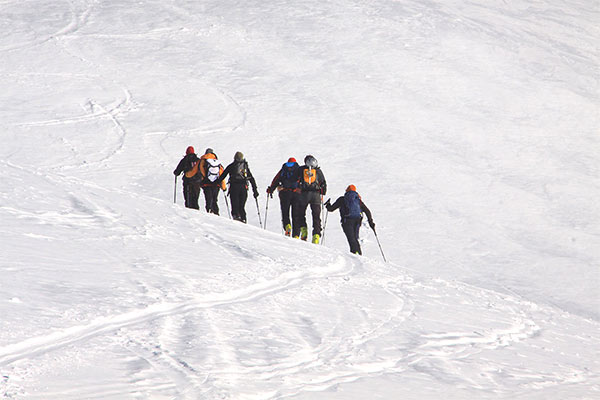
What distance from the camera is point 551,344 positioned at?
6.18 metres

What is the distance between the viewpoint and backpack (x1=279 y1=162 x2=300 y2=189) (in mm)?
11602

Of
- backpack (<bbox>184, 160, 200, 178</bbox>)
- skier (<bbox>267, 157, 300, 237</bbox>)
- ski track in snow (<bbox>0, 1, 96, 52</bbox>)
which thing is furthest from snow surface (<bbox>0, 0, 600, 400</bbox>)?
skier (<bbox>267, 157, 300, 237</bbox>)

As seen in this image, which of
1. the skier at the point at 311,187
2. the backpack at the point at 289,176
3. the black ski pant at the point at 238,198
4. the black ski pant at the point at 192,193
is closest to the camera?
the skier at the point at 311,187

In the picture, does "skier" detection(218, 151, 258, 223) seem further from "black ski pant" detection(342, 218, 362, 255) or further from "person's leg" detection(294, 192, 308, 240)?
"black ski pant" detection(342, 218, 362, 255)

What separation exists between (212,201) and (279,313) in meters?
7.17

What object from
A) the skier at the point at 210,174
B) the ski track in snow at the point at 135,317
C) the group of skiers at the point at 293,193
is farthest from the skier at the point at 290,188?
the ski track in snow at the point at 135,317

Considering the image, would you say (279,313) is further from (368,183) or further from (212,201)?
(368,183)

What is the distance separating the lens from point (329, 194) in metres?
15.7

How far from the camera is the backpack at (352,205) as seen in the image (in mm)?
11195

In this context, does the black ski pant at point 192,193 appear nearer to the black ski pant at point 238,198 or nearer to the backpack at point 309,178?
the black ski pant at point 238,198

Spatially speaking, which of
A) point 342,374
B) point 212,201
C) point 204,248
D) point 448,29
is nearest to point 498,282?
point 212,201

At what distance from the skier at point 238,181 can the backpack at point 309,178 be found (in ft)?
3.67

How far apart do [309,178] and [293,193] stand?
0.38 meters

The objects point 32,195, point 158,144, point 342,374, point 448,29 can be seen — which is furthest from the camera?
point 448,29
